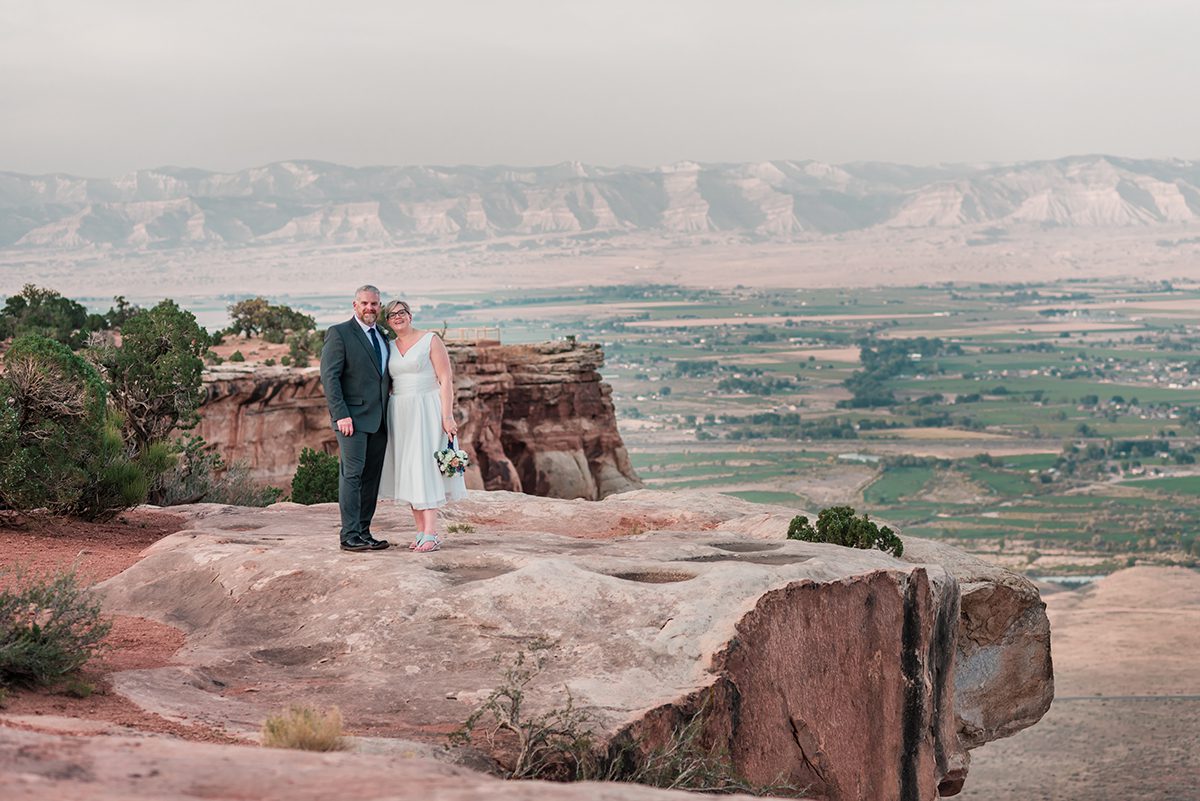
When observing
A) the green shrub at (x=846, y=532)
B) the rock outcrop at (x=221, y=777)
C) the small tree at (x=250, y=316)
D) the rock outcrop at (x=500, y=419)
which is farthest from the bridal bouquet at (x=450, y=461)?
the small tree at (x=250, y=316)

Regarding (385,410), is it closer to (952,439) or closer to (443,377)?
(443,377)

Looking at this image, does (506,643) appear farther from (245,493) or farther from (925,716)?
(245,493)

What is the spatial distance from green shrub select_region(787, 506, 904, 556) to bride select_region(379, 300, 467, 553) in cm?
729

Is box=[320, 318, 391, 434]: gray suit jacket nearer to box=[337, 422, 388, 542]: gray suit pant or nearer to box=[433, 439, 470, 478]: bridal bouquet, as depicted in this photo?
box=[337, 422, 388, 542]: gray suit pant

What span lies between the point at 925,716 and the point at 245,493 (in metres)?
15.6

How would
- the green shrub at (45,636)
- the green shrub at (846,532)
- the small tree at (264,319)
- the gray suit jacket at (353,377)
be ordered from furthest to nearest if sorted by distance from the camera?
1. the small tree at (264,319)
2. the green shrub at (846,532)
3. the gray suit jacket at (353,377)
4. the green shrub at (45,636)

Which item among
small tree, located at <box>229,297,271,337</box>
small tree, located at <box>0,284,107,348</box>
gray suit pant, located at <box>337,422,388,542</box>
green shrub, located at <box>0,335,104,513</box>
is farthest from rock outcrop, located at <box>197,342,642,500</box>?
gray suit pant, located at <box>337,422,388,542</box>

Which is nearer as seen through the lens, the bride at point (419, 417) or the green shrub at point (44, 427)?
the bride at point (419, 417)

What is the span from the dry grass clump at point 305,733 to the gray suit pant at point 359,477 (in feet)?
18.0

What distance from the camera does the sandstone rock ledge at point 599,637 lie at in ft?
33.9

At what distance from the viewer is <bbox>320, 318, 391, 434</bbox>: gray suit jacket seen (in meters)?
Answer: 13.3

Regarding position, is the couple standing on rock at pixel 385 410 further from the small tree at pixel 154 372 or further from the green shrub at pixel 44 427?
the small tree at pixel 154 372

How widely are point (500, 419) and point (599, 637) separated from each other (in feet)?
135

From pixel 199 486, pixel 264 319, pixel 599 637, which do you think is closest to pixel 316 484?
pixel 199 486
